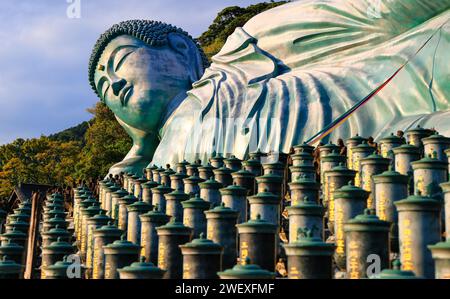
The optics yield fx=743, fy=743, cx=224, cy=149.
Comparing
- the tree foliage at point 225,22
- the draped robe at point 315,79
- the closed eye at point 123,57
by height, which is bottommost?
the draped robe at point 315,79

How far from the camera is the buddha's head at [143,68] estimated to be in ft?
35.6

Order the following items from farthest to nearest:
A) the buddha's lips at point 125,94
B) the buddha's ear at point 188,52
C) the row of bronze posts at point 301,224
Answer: the buddha's ear at point 188,52, the buddha's lips at point 125,94, the row of bronze posts at point 301,224

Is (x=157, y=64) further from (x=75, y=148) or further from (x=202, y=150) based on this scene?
(x=75, y=148)

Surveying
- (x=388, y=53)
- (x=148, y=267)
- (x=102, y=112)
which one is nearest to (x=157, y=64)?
(x=388, y=53)

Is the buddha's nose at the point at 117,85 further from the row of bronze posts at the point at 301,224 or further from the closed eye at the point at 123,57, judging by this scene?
the row of bronze posts at the point at 301,224

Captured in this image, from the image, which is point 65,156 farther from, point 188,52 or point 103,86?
point 188,52

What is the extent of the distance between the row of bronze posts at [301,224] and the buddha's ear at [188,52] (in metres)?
4.46

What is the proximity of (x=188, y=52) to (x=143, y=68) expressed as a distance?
0.88m

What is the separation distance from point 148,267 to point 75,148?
25091mm

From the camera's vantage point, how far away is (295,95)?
8719mm

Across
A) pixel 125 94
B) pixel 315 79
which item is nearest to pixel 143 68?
pixel 125 94

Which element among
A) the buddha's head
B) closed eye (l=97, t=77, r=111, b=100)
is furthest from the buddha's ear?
closed eye (l=97, t=77, r=111, b=100)

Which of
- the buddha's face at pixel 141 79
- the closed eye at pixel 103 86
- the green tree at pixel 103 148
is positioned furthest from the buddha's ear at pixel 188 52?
the green tree at pixel 103 148

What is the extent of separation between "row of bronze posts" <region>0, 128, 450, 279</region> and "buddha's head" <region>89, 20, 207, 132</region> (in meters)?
3.92
